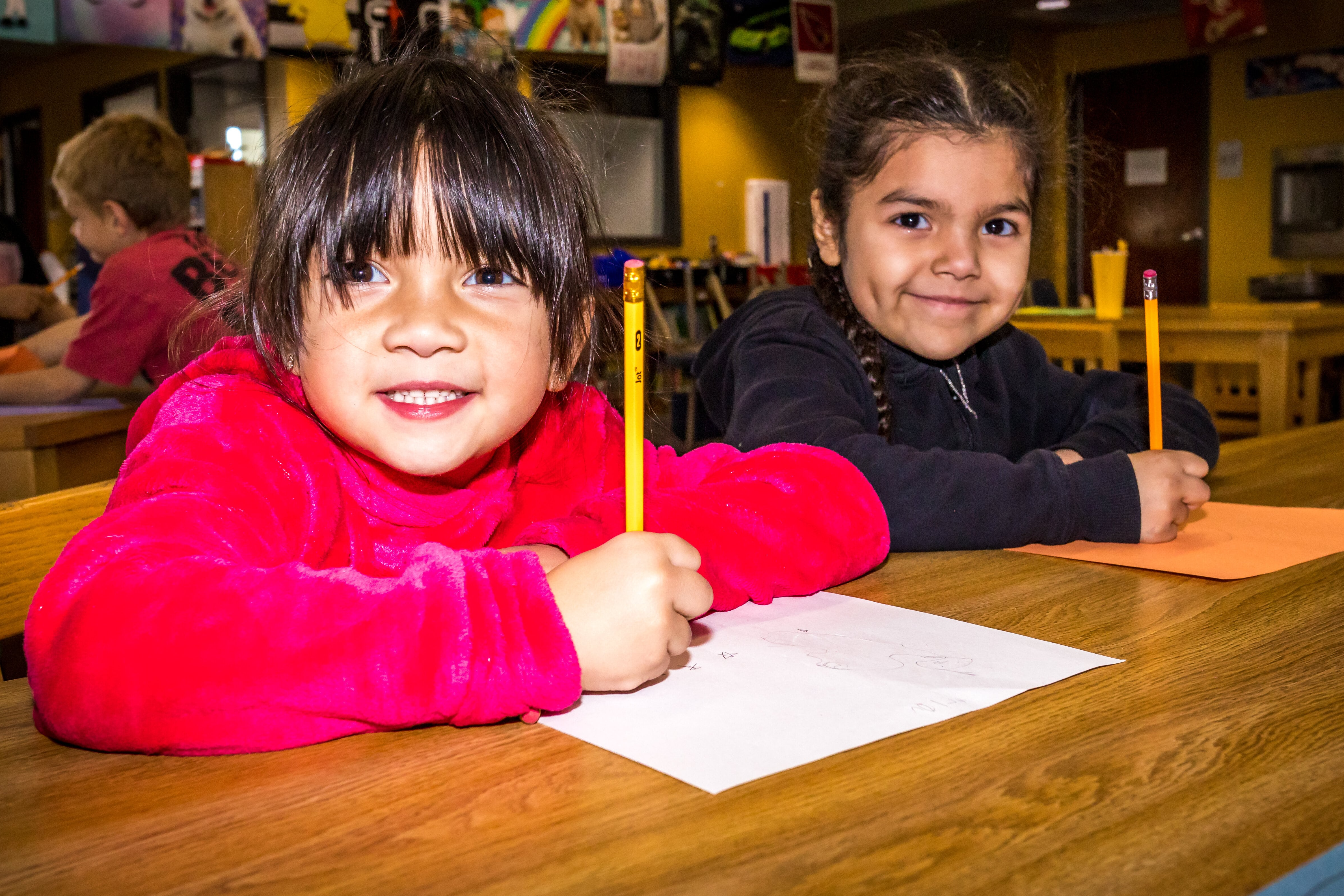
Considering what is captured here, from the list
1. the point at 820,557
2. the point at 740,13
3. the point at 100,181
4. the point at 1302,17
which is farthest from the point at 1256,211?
the point at 820,557

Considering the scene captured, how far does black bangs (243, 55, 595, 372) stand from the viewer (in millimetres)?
682

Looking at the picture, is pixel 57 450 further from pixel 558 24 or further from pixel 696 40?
pixel 696 40

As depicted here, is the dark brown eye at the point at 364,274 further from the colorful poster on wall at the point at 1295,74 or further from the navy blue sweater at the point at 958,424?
the colorful poster on wall at the point at 1295,74

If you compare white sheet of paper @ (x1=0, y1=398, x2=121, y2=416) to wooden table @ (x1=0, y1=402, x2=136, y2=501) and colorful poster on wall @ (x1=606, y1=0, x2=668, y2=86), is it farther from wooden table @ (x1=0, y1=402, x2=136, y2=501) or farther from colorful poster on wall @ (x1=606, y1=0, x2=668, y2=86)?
colorful poster on wall @ (x1=606, y1=0, x2=668, y2=86)

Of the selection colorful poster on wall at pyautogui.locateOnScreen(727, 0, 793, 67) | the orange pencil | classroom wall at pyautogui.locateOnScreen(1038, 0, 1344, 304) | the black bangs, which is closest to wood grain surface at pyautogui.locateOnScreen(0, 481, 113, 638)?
the black bangs

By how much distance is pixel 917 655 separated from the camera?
640mm

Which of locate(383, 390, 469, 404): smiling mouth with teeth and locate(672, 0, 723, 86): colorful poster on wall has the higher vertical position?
locate(672, 0, 723, 86): colorful poster on wall

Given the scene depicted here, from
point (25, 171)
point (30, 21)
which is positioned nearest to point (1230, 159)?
point (30, 21)

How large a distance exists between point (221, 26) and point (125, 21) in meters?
0.35

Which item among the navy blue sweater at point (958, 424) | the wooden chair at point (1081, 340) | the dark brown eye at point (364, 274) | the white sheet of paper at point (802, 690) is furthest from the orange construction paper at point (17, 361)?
the wooden chair at point (1081, 340)

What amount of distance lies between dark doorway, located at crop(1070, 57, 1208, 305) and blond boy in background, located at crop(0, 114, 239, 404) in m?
5.75

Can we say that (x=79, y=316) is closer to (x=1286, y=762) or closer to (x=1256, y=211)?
(x=1286, y=762)

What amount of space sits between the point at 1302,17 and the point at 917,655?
7342 millimetres

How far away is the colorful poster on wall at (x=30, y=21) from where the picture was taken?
3746 mm
